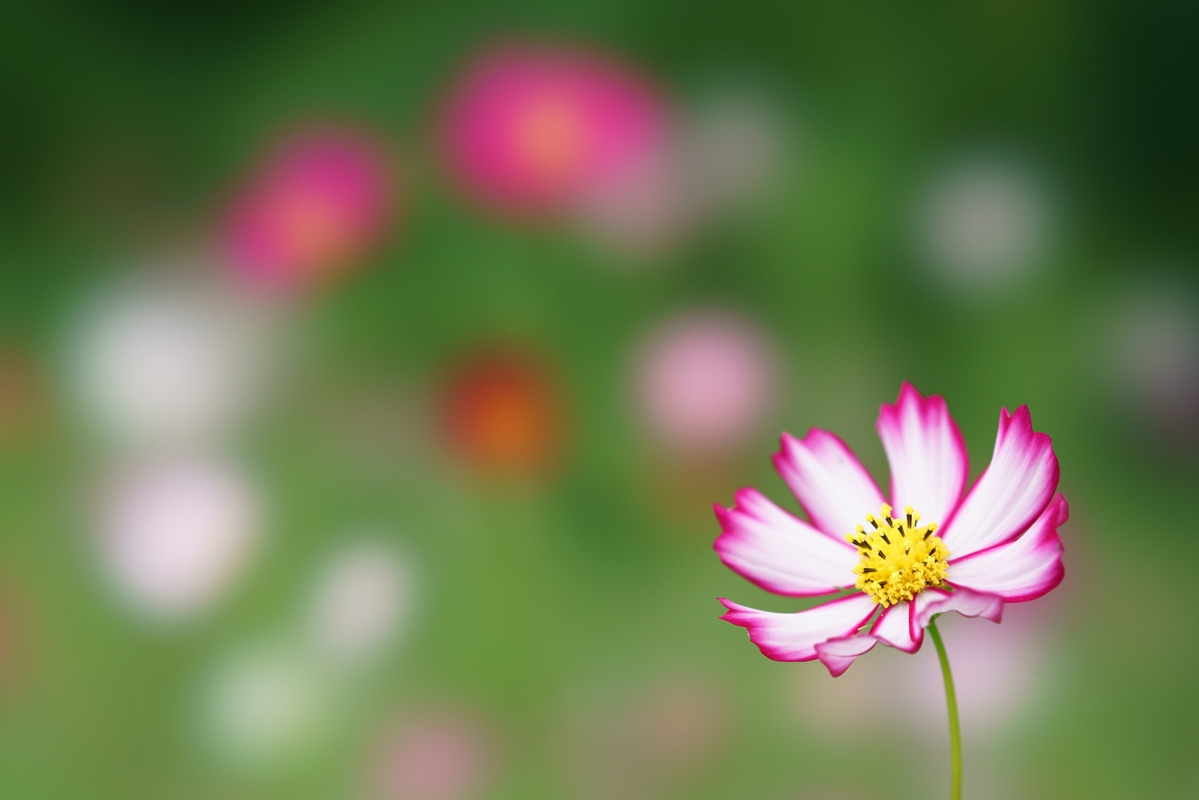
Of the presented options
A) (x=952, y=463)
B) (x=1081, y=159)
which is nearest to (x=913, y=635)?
(x=952, y=463)

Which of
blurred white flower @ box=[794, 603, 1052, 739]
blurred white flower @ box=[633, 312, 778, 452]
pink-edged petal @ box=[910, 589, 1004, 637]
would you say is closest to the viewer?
pink-edged petal @ box=[910, 589, 1004, 637]

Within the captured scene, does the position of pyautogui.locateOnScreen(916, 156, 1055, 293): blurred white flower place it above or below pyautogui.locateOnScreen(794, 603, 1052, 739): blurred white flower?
above

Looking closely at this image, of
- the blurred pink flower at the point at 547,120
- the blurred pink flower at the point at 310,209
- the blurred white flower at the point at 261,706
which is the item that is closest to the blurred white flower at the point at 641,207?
the blurred pink flower at the point at 547,120

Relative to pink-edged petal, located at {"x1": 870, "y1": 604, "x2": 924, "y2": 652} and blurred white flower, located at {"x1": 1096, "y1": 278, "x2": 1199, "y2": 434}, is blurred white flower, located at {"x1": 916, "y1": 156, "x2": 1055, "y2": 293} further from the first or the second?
pink-edged petal, located at {"x1": 870, "y1": 604, "x2": 924, "y2": 652}

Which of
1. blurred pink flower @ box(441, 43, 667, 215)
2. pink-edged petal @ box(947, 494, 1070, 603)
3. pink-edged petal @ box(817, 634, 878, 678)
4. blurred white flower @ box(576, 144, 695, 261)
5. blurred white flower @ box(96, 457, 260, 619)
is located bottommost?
pink-edged petal @ box(817, 634, 878, 678)

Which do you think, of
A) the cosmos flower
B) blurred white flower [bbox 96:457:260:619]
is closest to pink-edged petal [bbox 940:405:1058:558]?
the cosmos flower

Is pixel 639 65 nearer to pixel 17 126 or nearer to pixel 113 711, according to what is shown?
pixel 17 126

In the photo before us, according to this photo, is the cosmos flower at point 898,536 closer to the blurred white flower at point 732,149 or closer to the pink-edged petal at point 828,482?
the pink-edged petal at point 828,482
